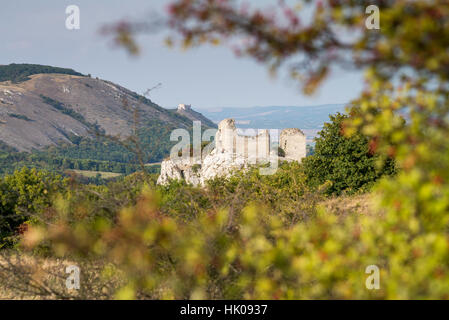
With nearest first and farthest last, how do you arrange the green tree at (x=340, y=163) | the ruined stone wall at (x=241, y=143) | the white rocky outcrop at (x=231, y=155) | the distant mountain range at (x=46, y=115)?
the green tree at (x=340, y=163) → the white rocky outcrop at (x=231, y=155) → the ruined stone wall at (x=241, y=143) → the distant mountain range at (x=46, y=115)

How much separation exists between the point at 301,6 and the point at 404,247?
1507 mm

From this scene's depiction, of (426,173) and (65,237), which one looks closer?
(426,173)

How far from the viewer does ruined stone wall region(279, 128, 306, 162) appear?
94.1ft

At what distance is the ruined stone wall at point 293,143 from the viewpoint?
2869 centimetres

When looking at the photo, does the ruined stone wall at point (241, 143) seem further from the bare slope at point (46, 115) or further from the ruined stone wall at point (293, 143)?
the bare slope at point (46, 115)

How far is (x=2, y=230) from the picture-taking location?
1681 cm

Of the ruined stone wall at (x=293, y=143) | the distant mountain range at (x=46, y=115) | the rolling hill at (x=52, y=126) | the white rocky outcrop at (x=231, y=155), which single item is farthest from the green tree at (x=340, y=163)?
the distant mountain range at (x=46, y=115)

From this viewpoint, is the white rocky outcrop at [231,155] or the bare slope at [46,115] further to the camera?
the bare slope at [46,115]

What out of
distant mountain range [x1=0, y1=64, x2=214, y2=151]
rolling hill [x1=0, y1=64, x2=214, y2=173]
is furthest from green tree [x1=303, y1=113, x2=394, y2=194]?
distant mountain range [x1=0, y1=64, x2=214, y2=151]

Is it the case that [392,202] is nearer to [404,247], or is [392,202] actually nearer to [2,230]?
[404,247]

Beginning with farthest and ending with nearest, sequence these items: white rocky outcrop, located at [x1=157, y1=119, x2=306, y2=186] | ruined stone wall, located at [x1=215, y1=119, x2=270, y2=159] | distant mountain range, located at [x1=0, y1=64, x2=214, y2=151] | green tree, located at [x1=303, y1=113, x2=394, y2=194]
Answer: distant mountain range, located at [x1=0, y1=64, x2=214, y2=151] → ruined stone wall, located at [x1=215, y1=119, x2=270, y2=159] → white rocky outcrop, located at [x1=157, y1=119, x2=306, y2=186] → green tree, located at [x1=303, y1=113, x2=394, y2=194]

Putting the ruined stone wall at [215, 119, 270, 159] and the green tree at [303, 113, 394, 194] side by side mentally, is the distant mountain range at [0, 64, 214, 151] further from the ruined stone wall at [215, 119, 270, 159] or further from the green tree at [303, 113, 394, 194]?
the green tree at [303, 113, 394, 194]
